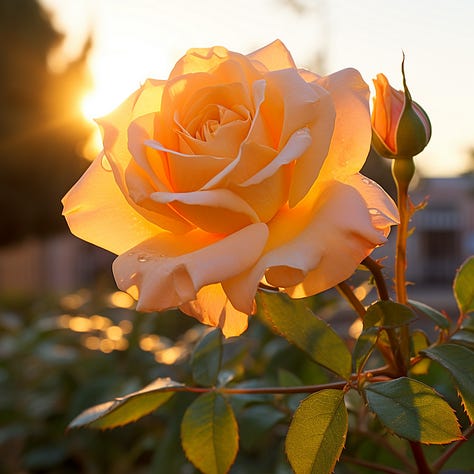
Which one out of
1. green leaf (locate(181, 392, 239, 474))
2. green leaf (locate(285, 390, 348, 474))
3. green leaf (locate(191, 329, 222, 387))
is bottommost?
green leaf (locate(181, 392, 239, 474))

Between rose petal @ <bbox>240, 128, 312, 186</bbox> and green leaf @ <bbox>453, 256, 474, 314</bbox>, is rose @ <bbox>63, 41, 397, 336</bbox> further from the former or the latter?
green leaf @ <bbox>453, 256, 474, 314</bbox>

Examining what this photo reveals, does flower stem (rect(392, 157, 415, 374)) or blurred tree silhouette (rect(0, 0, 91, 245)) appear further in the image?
blurred tree silhouette (rect(0, 0, 91, 245))

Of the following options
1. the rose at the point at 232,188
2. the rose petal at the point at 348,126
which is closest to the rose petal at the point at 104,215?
the rose at the point at 232,188

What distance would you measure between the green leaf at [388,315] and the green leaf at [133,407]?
0.56ft

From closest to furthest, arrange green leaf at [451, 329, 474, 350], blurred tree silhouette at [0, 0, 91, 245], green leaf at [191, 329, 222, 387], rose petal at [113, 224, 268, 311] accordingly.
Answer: rose petal at [113, 224, 268, 311] → green leaf at [451, 329, 474, 350] → green leaf at [191, 329, 222, 387] → blurred tree silhouette at [0, 0, 91, 245]

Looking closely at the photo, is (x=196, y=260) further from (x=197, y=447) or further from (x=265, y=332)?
(x=265, y=332)

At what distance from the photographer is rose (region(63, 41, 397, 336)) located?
14.7 inches

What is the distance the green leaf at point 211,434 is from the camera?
526 mm

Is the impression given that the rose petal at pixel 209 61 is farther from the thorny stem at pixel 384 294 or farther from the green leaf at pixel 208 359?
the green leaf at pixel 208 359

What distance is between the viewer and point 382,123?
1.52 feet

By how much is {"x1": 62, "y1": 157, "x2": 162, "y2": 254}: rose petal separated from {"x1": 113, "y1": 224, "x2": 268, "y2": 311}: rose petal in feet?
0.11

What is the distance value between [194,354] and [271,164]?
0.94 ft

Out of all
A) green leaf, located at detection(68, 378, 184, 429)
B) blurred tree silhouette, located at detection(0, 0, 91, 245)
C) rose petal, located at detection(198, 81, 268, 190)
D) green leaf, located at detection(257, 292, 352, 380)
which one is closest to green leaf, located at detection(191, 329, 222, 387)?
green leaf, located at detection(68, 378, 184, 429)

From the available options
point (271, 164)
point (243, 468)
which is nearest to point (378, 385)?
point (271, 164)
